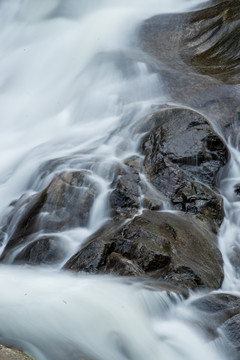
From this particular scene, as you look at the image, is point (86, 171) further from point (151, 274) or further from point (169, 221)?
point (151, 274)

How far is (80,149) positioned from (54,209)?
240cm

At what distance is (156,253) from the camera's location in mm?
5680

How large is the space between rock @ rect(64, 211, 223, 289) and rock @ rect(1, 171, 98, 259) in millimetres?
731

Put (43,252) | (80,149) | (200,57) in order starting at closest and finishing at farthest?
1. (43,252)
2. (80,149)
3. (200,57)

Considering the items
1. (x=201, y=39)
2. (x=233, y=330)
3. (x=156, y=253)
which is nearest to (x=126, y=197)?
(x=156, y=253)

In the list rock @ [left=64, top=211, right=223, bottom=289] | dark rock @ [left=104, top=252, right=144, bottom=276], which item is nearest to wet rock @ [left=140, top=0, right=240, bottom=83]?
rock @ [left=64, top=211, right=223, bottom=289]

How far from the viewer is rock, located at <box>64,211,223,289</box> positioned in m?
5.54

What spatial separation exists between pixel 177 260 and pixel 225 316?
3.20ft

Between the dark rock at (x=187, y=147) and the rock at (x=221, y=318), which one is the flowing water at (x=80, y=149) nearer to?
the rock at (x=221, y=318)

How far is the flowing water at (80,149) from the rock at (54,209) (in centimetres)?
12

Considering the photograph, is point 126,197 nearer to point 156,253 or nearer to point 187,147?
point 187,147

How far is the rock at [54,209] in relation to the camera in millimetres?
7020

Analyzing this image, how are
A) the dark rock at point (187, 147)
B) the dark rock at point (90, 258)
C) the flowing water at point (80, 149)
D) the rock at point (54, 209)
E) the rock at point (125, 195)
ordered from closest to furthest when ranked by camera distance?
the flowing water at point (80, 149) → the dark rock at point (90, 258) → the rock at point (54, 209) → the rock at point (125, 195) → the dark rock at point (187, 147)

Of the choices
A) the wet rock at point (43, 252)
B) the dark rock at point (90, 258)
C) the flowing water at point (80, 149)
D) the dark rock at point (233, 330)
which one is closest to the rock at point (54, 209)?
the flowing water at point (80, 149)
